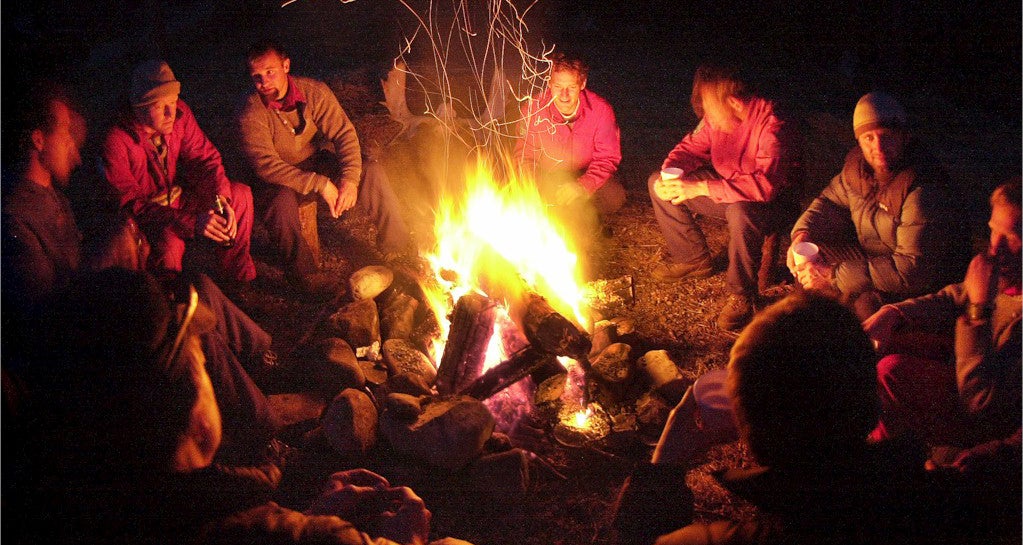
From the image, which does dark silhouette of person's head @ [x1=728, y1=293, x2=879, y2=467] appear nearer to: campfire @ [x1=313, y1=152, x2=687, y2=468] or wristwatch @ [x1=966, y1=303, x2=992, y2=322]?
wristwatch @ [x1=966, y1=303, x2=992, y2=322]

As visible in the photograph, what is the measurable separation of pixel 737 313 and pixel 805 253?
3.02 feet

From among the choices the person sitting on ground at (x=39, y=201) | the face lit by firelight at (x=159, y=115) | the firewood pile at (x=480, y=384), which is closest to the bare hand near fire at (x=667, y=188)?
the firewood pile at (x=480, y=384)

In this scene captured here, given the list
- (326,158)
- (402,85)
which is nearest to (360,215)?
(326,158)

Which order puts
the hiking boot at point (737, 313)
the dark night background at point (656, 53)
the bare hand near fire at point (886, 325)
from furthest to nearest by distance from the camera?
1. the dark night background at point (656, 53)
2. the hiking boot at point (737, 313)
3. the bare hand near fire at point (886, 325)

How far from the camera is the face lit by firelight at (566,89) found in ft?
18.7

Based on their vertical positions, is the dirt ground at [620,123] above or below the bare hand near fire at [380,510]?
above

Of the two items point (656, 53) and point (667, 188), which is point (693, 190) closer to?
point (667, 188)

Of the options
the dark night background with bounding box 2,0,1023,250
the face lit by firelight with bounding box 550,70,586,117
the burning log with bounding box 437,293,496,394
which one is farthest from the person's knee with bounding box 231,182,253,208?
the face lit by firelight with bounding box 550,70,586,117

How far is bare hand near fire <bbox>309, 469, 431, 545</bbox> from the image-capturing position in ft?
10.6

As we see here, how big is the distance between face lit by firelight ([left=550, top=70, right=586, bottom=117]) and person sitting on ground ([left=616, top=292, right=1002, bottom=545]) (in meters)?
3.84

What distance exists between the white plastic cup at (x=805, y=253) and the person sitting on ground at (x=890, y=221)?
35mm

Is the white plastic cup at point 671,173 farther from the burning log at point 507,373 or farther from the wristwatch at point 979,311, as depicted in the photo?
the wristwatch at point 979,311

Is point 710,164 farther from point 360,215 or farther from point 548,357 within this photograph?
point 360,215

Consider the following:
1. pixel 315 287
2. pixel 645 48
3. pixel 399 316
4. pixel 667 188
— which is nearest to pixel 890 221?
pixel 667 188
